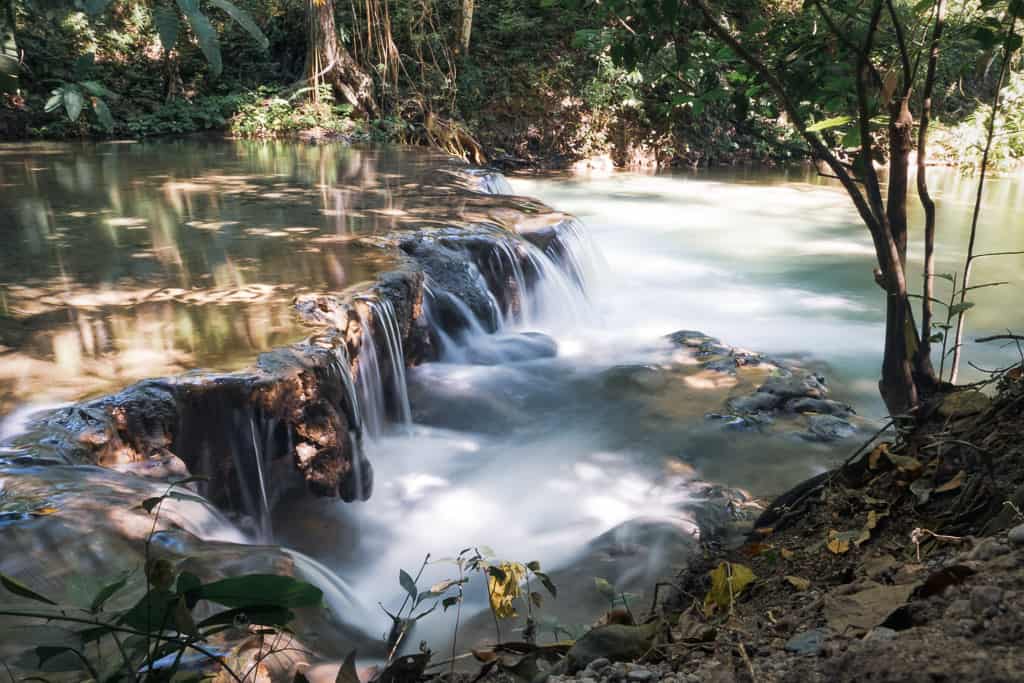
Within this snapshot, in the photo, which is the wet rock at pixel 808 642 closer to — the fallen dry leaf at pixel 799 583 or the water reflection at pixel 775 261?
the fallen dry leaf at pixel 799 583

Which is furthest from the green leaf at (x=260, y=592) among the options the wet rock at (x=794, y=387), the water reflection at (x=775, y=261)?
the water reflection at (x=775, y=261)

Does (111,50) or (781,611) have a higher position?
(111,50)

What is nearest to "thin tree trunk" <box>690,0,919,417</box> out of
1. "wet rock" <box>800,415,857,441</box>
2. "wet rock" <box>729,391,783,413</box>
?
"wet rock" <box>800,415,857,441</box>

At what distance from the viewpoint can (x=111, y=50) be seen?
14.9 meters

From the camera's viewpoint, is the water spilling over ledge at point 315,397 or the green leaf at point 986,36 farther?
the water spilling over ledge at point 315,397

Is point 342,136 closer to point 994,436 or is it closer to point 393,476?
point 393,476

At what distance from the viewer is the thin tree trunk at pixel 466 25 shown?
50.9 feet

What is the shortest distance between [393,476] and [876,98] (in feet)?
9.78

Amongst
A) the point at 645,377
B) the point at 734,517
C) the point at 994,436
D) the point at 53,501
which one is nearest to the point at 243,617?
the point at 53,501

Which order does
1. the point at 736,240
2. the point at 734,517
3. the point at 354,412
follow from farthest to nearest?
1. the point at 736,240
2. the point at 354,412
3. the point at 734,517

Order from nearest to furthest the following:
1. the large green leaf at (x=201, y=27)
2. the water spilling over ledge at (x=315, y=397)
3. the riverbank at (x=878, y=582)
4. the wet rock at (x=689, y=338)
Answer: the large green leaf at (x=201, y=27)
the riverbank at (x=878, y=582)
the water spilling over ledge at (x=315, y=397)
the wet rock at (x=689, y=338)

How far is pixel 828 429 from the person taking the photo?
192 inches

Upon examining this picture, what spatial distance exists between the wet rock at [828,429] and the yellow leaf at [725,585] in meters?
3.00

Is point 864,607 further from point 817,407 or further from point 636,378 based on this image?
point 636,378
